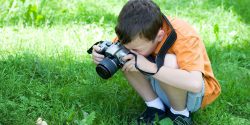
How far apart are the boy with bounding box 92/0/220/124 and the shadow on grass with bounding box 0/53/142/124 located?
1.21ft

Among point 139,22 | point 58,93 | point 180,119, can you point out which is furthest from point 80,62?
point 139,22

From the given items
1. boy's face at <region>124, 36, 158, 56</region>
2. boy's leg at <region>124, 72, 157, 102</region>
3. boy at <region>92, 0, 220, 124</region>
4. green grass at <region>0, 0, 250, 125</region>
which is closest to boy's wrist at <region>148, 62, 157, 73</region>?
boy at <region>92, 0, 220, 124</region>

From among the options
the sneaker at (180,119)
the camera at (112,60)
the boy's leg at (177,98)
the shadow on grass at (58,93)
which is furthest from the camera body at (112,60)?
the sneaker at (180,119)

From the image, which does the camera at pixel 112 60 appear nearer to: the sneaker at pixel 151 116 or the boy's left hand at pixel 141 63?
the boy's left hand at pixel 141 63

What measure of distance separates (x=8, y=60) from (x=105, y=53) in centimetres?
105

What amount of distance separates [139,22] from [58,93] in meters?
0.86

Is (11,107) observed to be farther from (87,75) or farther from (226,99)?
(226,99)

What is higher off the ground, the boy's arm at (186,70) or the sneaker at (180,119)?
the boy's arm at (186,70)

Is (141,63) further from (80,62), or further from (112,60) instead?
(80,62)

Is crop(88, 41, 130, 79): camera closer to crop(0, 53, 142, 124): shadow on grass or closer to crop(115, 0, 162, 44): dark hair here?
crop(115, 0, 162, 44): dark hair

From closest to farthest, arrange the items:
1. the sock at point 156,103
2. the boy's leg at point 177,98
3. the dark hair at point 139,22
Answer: the dark hair at point 139,22
the boy's leg at point 177,98
the sock at point 156,103

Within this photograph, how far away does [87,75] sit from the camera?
3.44m

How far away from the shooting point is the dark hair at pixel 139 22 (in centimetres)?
259

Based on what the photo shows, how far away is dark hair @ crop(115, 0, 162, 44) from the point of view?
259cm
